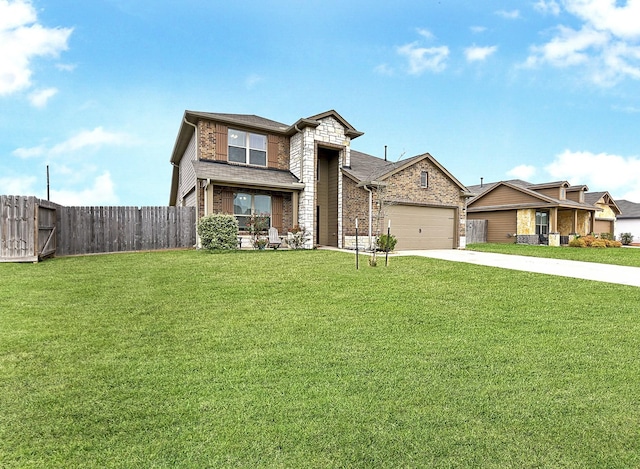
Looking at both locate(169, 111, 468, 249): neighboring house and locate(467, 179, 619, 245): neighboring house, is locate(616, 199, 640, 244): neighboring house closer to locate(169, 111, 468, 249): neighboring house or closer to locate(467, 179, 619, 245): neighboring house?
Answer: locate(467, 179, 619, 245): neighboring house

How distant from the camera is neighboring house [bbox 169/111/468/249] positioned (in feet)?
50.6

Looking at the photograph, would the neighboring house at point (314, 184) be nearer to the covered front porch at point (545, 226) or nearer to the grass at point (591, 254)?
the grass at point (591, 254)

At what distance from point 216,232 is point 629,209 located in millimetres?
48964

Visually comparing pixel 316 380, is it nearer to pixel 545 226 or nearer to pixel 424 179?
pixel 424 179

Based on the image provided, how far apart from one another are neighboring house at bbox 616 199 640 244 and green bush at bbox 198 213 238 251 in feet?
145

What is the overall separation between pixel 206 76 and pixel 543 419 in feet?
65.2

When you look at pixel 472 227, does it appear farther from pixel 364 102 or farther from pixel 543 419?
pixel 543 419

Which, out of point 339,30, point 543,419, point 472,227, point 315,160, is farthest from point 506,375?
point 472,227

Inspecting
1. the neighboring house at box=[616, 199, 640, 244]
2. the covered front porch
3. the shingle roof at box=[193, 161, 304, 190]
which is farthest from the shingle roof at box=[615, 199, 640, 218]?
the shingle roof at box=[193, 161, 304, 190]

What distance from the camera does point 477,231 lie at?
26.8m

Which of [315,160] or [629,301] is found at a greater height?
[315,160]

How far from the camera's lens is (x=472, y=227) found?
86.8 ft

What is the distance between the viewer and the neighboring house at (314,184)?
15430 millimetres

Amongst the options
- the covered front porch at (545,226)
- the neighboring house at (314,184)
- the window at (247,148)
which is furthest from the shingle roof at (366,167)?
the covered front porch at (545,226)
